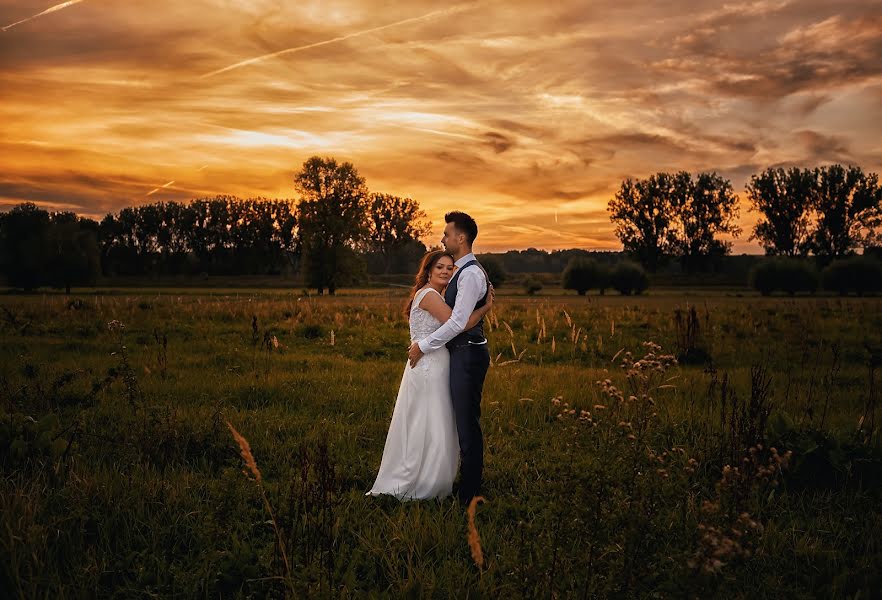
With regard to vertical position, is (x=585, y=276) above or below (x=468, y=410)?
above

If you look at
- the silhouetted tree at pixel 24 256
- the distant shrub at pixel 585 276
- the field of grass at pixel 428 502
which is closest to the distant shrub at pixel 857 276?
the distant shrub at pixel 585 276

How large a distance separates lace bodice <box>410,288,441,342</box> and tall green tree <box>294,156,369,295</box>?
172ft

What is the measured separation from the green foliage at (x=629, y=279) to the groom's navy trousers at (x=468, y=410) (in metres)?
53.9

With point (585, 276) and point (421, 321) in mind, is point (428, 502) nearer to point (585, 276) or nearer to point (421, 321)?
point (421, 321)

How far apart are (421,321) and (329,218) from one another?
5481 cm

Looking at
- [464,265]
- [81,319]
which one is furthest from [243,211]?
[464,265]

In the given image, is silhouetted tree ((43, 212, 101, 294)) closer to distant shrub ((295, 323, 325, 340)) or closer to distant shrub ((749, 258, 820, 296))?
distant shrub ((295, 323, 325, 340))

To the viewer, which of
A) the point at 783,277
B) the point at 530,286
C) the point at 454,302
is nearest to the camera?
the point at 454,302

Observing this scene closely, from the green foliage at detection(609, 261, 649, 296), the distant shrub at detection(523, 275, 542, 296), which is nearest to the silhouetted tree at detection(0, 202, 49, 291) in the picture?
the distant shrub at detection(523, 275, 542, 296)

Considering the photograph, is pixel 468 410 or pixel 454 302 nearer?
pixel 468 410

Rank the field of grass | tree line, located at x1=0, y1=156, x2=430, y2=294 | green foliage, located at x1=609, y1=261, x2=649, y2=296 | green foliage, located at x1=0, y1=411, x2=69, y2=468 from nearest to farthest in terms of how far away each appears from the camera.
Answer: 1. the field of grass
2. green foliage, located at x1=0, y1=411, x2=69, y2=468
3. green foliage, located at x1=609, y1=261, x2=649, y2=296
4. tree line, located at x1=0, y1=156, x2=430, y2=294

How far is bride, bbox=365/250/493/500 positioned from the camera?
5414mm

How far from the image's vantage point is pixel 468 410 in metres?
5.34

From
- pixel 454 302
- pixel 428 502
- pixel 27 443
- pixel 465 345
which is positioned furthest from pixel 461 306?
pixel 27 443
